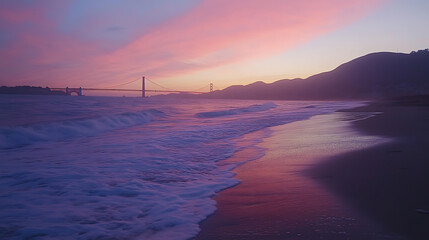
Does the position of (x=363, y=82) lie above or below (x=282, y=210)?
above

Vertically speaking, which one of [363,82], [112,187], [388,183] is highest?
[363,82]

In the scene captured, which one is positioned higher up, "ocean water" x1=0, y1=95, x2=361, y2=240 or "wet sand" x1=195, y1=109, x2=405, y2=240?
"wet sand" x1=195, y1=109, x2=405, y2=240

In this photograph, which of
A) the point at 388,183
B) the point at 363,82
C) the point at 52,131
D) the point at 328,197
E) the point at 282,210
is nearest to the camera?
the point at 282,210

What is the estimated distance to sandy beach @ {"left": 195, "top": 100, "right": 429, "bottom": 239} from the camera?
2.54m

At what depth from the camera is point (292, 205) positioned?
3184 mm

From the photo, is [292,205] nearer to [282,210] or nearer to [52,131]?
[282,210]

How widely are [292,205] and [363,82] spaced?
77.5m

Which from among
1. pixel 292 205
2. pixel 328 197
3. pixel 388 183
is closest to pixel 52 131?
pixel 292 205

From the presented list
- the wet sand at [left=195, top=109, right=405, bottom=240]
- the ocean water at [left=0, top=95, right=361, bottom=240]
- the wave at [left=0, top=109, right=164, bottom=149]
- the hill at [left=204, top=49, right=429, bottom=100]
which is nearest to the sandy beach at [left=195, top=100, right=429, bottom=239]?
the wet sand at [left=195, top=109, right=405, bottom=240]

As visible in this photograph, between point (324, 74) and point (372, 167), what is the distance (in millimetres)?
91337

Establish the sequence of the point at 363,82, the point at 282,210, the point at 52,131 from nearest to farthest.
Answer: the point at 282,210, the point at 52,131, the point at 363,82

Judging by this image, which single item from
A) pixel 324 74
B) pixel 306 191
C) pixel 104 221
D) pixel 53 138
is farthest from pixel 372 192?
pixel 324 74

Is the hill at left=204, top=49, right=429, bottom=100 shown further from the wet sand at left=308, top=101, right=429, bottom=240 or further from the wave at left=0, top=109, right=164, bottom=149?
the wet sand at left=308, top=101, right=429, bottom=240

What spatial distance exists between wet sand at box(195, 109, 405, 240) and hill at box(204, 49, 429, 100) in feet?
188
